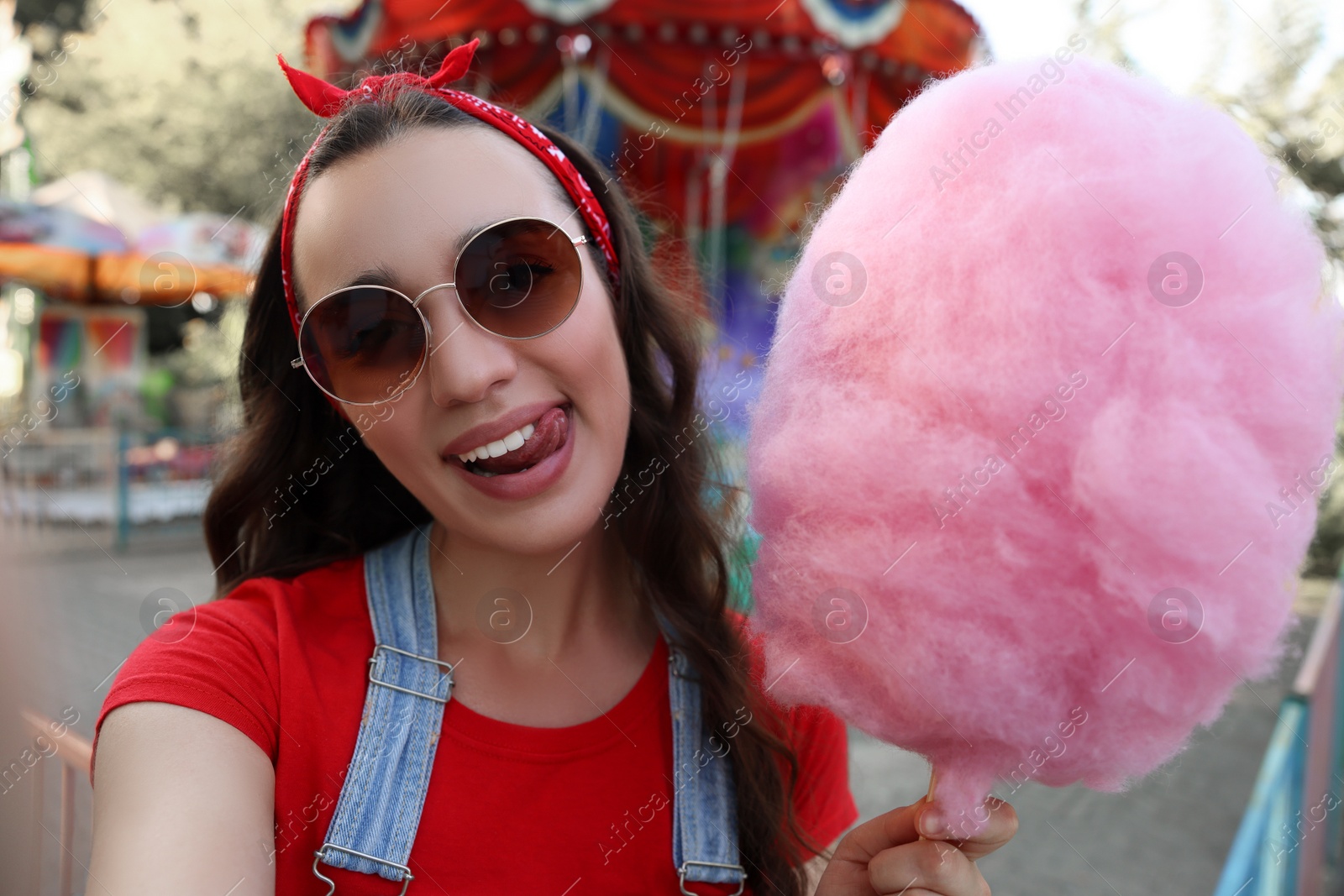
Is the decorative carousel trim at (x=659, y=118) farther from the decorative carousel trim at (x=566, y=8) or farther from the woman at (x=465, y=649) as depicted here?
the woman at (x=465, y=649)

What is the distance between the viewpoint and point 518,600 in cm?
149

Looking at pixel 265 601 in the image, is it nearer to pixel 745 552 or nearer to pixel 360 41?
pixel 745 552

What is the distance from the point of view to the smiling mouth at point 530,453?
127 centimetres

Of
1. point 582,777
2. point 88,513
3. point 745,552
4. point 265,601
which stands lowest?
point 582,777

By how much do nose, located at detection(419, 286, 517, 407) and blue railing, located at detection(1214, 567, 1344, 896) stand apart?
4.91ft

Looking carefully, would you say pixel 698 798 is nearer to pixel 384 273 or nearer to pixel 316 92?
pixel 384 273

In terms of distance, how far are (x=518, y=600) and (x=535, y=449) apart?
0.33m

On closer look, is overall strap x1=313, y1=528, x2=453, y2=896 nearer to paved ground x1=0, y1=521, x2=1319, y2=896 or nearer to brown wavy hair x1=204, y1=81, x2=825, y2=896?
brown wavy hair x1=204, y1=81, x2=825, y2=896

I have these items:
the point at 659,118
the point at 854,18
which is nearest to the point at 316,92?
the point at 659,118

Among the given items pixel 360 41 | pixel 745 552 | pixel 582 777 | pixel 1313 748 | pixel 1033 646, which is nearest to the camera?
pixel 1033 646

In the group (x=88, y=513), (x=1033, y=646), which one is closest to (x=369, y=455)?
(x=1033, y=646)

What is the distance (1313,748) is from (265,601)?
9.64 feet

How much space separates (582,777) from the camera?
4.41 ft

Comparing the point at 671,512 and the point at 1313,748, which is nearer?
the point at 671,512
